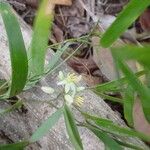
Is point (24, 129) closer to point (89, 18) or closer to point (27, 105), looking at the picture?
point (27, 105)

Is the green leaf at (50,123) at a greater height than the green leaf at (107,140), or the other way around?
the green leaf at (50,123)

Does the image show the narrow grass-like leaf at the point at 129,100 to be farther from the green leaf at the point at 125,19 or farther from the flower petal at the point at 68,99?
the green leaf at the point at 125,19

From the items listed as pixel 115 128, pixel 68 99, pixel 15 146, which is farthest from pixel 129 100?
pixel 15 146

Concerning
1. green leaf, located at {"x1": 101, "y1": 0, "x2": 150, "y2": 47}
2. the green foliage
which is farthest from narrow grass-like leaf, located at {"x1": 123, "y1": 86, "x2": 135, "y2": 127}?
green leaf, located at {"x1": 101, "y1": 0, "x2": 150, "y2": 47}

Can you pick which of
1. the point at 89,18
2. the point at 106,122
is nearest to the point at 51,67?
the point at 106,122

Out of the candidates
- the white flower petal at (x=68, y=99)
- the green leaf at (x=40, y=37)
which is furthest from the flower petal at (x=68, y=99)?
the green leaf at (x=40, y=37)

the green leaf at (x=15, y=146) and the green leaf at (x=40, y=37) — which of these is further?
the green leaf at (x=15, y=146)

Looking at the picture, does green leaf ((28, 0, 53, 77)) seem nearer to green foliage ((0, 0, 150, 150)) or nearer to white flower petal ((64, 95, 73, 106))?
green foliage ((0, 0, 150, 150))
